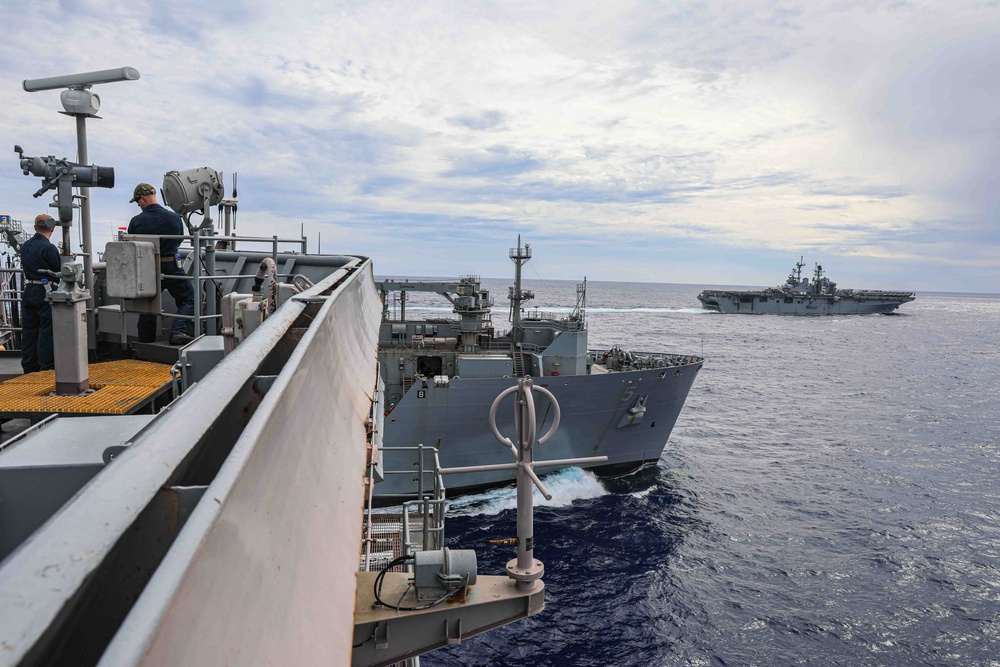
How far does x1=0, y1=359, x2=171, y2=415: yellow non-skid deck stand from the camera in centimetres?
503

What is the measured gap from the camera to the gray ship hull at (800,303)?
106m

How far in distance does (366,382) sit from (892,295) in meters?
136

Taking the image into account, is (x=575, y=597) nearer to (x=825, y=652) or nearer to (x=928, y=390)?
(x=825, y=652)

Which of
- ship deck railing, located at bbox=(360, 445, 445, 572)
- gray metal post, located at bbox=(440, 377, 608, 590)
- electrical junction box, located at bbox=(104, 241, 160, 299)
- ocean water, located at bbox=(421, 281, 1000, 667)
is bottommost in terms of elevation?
ocean water, located at bbox=(421, 281, 1000, 667)

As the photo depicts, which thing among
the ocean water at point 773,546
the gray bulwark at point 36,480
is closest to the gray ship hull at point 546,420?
the ocean water at point 773,546

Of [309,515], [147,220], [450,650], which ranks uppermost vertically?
[147,220]

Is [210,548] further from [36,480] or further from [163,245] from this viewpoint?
[163,245]

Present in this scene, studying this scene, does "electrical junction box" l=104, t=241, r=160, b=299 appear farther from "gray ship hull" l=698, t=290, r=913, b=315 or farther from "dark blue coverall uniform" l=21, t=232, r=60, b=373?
"gray ship hull" l=698, t=290, r=913, b=315

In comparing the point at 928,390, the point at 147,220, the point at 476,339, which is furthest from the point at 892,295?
the point at 147,220

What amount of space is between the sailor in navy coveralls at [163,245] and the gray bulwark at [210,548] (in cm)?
562

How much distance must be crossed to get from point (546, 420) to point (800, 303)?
101 metres

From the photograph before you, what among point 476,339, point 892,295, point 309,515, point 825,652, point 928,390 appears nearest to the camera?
point 309,515

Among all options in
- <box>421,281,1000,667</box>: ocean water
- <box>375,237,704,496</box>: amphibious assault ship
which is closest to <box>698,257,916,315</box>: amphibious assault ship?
<box>421,281,1000,667</box>: ocean water

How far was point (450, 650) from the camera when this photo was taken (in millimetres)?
14781
